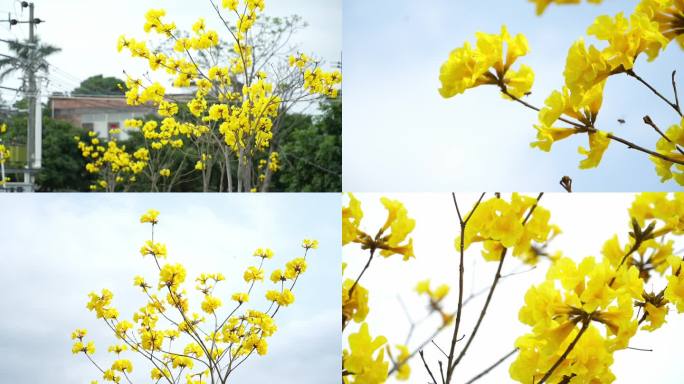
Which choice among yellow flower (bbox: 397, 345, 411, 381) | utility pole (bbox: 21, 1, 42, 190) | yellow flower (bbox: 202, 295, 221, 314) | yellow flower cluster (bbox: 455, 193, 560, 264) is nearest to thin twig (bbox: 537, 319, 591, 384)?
yellow flower cluster (bbox: 455, 193, 560, 264)

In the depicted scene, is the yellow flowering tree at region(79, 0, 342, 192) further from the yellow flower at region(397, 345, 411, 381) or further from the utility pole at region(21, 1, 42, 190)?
the yellow flower at region(397, 345, 411, 381)

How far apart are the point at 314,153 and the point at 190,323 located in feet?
1.45

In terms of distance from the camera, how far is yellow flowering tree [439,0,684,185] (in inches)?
26.7

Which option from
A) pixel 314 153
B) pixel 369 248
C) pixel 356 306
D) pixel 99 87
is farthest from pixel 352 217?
pixel 99 87

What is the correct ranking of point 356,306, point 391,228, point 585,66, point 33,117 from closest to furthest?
point 585,66 → point 391,228 → point 356,306 → point 33,117

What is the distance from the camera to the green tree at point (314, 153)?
1307mm

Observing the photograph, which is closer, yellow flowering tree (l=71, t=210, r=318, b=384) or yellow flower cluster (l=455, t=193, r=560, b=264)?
yellow flower cluster (l=455, t=193, r=560, b=264)

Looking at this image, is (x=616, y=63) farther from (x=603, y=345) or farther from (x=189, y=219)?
(x=189, y=219)

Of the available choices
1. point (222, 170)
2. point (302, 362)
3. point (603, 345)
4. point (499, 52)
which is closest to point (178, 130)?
point (222, 170)

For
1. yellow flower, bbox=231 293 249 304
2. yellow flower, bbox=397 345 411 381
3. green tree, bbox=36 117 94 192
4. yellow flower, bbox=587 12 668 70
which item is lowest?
yellow flower, bbox=397 345 411 381

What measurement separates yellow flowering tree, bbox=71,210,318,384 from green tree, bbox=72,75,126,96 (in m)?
0.24

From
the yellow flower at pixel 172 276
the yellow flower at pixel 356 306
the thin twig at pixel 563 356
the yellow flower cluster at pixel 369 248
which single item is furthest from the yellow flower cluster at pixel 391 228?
the yellow flower at pixel 172 276

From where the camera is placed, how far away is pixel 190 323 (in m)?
1.40

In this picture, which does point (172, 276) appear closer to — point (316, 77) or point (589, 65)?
point (316, 77)
